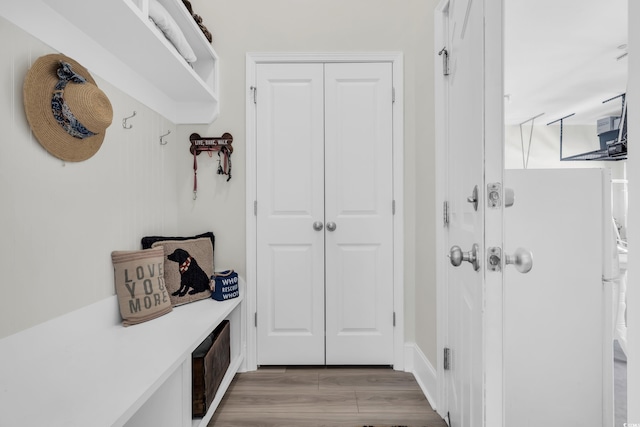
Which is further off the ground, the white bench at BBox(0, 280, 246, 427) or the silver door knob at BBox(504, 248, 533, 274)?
the silver door knob at BBox(504, 248, 533, 274)

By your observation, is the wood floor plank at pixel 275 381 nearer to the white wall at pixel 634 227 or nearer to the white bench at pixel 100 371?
the white bench at pixel 100 371

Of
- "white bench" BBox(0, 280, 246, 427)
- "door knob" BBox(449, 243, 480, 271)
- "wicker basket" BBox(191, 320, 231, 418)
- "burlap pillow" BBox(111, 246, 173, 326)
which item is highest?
"door knob" BBox(449, 243, 480, 271)

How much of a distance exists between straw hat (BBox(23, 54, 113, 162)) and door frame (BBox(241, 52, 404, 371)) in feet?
3.20

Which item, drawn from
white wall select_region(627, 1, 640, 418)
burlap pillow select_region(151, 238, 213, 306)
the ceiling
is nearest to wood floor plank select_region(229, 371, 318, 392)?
burlap pillow select_region(151, 238, 213, 306)

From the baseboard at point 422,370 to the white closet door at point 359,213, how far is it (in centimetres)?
13

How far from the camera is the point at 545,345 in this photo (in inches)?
50.9

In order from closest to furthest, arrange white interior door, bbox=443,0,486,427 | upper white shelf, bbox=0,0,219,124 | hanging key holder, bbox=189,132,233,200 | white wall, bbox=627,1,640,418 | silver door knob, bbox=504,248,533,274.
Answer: white wall, bbox=627,1,640,418
silver door knob, bbox=504,248,533,274
white interior door, bbox=443,0,486,427
upper white shelf, bbox=0,0,219,124
hanging key holder, bbox=189,132,233,200

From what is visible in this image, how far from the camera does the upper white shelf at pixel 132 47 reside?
1.05 meters

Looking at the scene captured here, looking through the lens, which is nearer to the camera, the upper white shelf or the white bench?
the white bench

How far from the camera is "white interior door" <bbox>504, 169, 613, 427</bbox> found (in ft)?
4.18

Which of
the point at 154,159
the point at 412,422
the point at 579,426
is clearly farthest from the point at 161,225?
the point at 579,426

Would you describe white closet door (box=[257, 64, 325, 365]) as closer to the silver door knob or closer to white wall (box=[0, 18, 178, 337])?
white wall (box=[0, 18, 178, 337])

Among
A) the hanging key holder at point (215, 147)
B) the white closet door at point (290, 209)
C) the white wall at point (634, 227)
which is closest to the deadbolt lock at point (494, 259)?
the white wall at point (634, 227)

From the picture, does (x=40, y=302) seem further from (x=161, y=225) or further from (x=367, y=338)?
(x=367, y=338)
